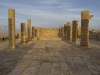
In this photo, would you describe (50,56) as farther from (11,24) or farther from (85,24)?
(11,24)

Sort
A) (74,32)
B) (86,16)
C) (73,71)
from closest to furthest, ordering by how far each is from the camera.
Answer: (73,71), (86,16), (74,32)

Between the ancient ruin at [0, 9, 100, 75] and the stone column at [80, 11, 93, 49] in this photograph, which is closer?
the ancient ruin at [0, 9, 100, 75]

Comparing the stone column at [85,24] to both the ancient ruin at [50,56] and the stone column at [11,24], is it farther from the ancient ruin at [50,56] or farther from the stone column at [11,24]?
the stone column at [11,24]

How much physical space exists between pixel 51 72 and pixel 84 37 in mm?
7922

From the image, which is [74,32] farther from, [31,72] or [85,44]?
[31,72]

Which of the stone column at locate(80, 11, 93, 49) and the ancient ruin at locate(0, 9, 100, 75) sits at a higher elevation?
the stone column at locate(80, 11, 93, 49)

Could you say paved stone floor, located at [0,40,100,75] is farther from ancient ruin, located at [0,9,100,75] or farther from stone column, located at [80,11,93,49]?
stone column, located at [80,11,93,49]

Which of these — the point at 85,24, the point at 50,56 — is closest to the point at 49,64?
the point at 50,56

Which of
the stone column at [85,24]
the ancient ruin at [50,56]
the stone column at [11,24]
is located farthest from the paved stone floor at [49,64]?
the stone column at [11,24]

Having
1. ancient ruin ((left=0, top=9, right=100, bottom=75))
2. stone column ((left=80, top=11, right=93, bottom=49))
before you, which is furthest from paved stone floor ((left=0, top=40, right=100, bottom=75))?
stone column ((left=80, top=11, right=93, bottom=49))

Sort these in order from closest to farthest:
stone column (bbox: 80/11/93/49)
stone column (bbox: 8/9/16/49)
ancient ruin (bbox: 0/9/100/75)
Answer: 1. ancient ruin (bbox: 0/9/100/75)
2. stone column (bbox: 80/11/93/49)
3. stone column (bbox: 8/9/16/49)

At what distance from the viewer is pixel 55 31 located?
37.5 meters

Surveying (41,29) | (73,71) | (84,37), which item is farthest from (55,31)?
(73,71)

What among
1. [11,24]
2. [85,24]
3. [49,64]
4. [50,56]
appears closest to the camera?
[49,64]
